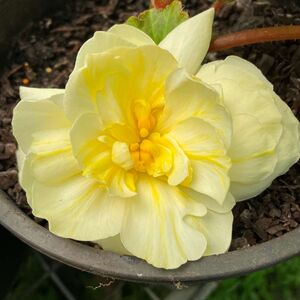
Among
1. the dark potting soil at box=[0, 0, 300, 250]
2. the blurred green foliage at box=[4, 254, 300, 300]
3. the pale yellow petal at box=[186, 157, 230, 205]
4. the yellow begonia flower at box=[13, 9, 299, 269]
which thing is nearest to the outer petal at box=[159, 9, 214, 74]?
the yellow begonia flower at box=[13, 9, 299, 269]

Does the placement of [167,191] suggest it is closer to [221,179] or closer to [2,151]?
[221,179]

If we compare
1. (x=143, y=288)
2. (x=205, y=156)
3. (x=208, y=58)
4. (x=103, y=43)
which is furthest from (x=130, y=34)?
(x=143, y=288)

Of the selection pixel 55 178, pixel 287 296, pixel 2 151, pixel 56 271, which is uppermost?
pixel 55 178

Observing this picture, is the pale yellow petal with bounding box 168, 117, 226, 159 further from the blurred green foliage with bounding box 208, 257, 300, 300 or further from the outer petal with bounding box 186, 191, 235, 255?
the blurred green foliage with bounding box 208, 257, 300, 300

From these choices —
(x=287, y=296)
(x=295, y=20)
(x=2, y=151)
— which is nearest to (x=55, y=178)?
(x=2, y=151)

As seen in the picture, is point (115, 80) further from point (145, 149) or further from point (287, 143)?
point (287, 143)
